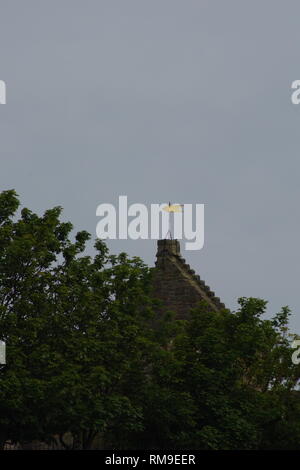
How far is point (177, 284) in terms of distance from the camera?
61406 mm

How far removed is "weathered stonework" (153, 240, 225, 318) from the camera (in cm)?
6047

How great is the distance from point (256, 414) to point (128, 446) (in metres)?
6.25

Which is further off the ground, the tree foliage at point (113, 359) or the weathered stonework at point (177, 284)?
the weathered stonework at point (177, 284)

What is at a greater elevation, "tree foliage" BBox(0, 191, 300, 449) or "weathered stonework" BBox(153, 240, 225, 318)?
"weathered stonework" BBox(153, 240, 225, 318)

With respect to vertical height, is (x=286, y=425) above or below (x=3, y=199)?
below

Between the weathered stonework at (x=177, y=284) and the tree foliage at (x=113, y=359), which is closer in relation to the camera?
the tree foliage at (x=113, y=359)

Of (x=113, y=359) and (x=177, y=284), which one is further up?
(x=177, y=284)

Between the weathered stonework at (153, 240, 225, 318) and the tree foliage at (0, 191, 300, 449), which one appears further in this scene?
the weathered stonework at (153, 240, 225, 318)

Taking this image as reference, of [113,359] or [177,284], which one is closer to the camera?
[113,359]

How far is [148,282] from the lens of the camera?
51.8 meters

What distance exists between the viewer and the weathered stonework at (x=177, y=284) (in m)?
60.5

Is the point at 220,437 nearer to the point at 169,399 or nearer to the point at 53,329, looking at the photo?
the point at 169,399
